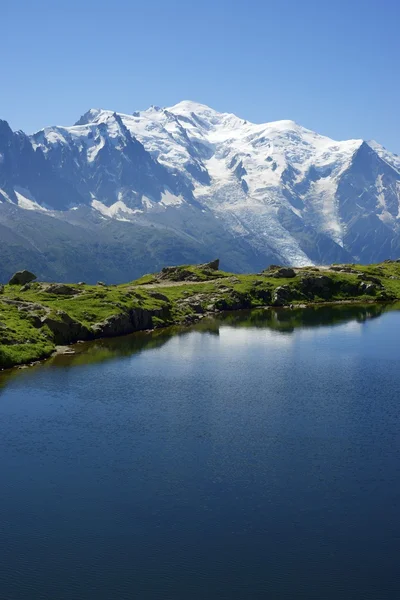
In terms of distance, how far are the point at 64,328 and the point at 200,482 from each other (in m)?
80.8

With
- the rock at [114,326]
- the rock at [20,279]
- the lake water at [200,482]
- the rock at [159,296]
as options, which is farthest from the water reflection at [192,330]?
the rock at [20,279]

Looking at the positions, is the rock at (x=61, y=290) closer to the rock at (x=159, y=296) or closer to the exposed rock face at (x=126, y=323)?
the exposed rock face at (x=126, y=323)

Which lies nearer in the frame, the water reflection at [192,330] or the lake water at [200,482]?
the lake water at [200,482]

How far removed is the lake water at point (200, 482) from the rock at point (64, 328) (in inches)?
739

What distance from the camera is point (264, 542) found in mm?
54406

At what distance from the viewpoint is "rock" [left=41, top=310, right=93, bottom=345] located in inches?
5487

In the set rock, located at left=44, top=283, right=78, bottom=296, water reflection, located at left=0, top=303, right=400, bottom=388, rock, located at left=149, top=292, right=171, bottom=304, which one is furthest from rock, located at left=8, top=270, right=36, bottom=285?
water reflection, located at left=0, top=303, right=400, bottom=388

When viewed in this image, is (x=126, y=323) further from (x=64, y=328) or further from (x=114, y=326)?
(x=64, y=328)

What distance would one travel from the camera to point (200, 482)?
65875mm

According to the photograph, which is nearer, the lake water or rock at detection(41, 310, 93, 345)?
the lake water

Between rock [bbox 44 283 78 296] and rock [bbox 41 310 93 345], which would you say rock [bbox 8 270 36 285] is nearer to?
rock [bbox 44 283 78 296]

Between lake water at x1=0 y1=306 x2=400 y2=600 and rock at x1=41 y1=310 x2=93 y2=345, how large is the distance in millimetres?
18765

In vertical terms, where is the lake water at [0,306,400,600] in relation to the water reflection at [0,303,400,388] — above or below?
below

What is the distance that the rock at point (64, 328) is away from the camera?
139375 mm
